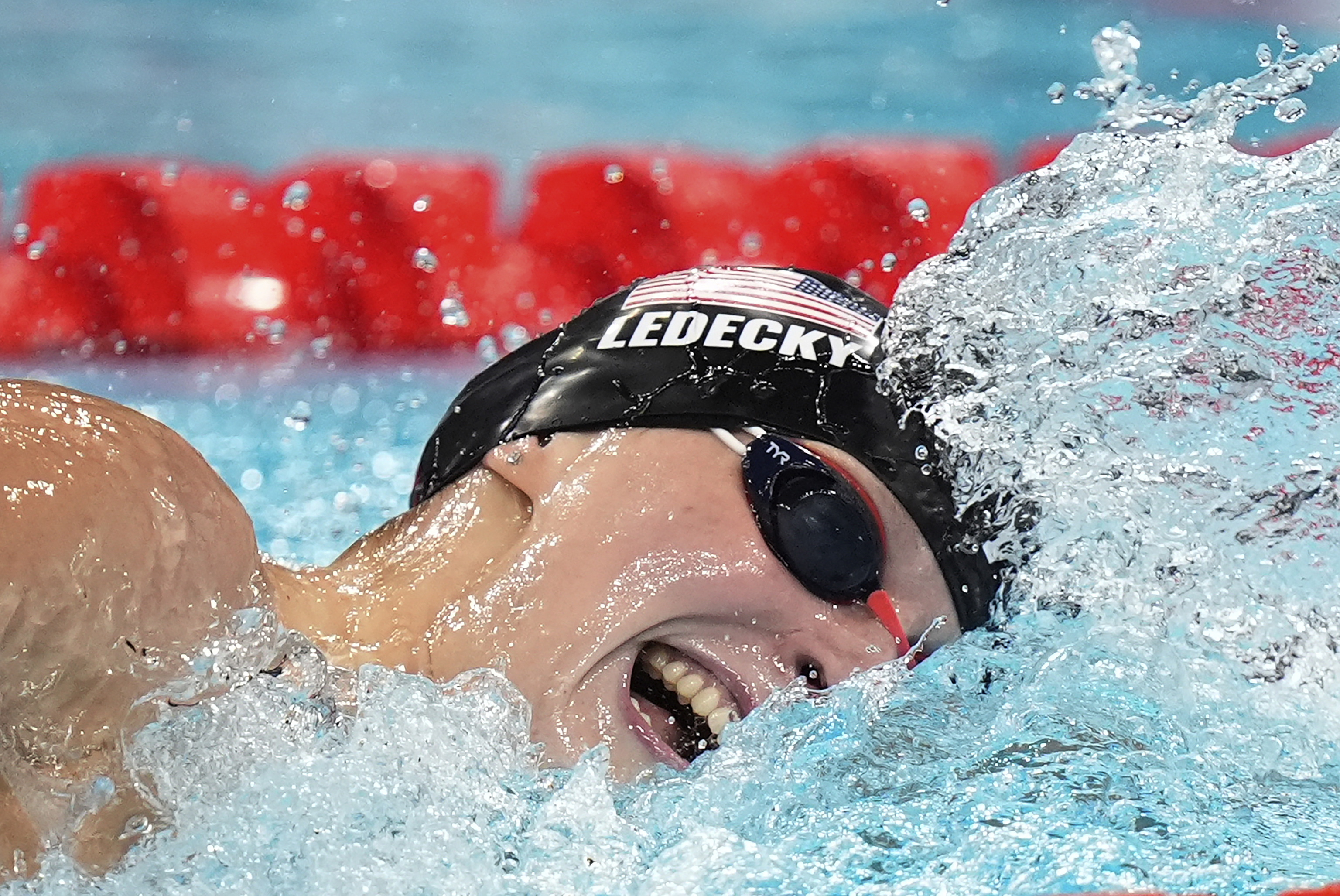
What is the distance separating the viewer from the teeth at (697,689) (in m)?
1.18

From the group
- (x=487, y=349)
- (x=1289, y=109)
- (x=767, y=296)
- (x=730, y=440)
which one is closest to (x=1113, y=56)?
(x=1289, y=109)

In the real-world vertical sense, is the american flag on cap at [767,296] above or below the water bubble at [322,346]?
above

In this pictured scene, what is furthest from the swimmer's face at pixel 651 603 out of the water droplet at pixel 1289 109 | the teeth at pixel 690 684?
the water droplet at pixel 1289 109

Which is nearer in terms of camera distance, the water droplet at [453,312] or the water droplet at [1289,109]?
the water droplet at [1289,109]

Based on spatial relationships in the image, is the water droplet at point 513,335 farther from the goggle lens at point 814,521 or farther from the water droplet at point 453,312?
the goggle lens at point 814,521

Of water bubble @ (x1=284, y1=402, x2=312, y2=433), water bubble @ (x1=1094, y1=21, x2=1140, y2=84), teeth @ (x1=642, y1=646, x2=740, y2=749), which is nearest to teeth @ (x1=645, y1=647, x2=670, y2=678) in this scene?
teeth @ (x1=642, y1=646, x2=740, y2=749)

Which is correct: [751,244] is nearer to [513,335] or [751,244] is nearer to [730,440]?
[513,335]

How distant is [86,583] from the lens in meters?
0.91

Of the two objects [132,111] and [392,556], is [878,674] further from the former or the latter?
[132,111]

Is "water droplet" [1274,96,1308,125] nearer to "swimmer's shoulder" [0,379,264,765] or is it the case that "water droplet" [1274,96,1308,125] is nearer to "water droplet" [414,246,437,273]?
"swimmer's shoulder" [0,379,264,765]

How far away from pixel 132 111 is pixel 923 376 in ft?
8.45

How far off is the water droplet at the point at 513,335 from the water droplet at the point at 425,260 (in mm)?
200

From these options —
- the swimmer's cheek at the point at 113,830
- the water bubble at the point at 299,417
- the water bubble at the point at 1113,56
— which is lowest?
the swimmer's cheek at the point at 113,830

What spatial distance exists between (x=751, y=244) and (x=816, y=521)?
6.00ft
